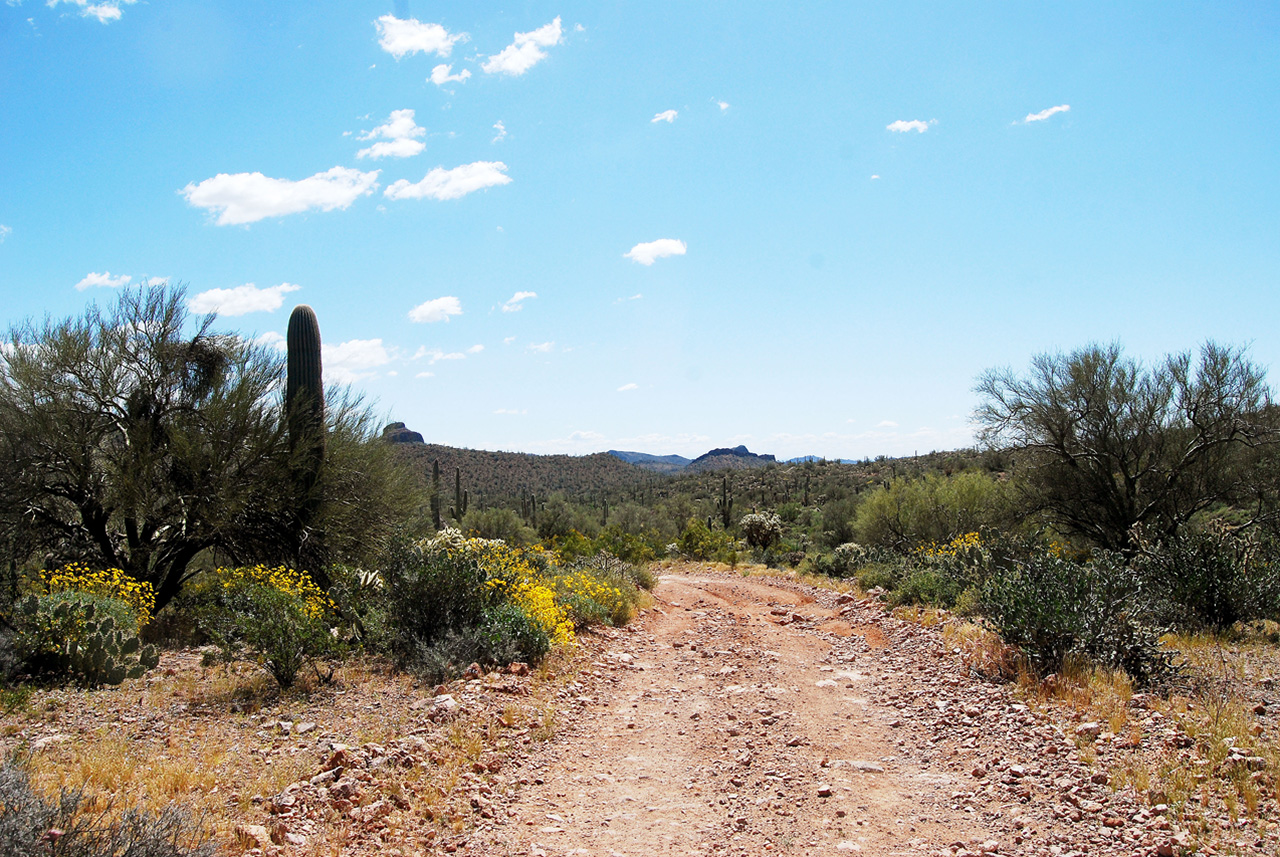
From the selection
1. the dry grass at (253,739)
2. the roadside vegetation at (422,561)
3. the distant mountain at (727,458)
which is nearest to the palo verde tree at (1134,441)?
the roadside vegetation at (422,561)

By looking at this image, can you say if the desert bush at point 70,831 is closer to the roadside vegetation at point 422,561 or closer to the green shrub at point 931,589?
the roadside vegetation at point 422,561

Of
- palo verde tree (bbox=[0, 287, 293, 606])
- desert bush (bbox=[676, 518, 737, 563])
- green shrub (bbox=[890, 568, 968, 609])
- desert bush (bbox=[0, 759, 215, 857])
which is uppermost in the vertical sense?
palo verde tree (bbox=[0, 287, 293, 606])

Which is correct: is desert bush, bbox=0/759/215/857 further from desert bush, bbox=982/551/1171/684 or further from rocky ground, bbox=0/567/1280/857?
desert bush, bbox=982/551/1171/684

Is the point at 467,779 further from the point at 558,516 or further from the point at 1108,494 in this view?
the point at 558,516

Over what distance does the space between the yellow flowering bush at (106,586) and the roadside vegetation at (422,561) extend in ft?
0.22

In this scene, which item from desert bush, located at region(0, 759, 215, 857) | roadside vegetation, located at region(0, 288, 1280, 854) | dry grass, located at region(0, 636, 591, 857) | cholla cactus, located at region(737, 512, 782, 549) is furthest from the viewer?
cholla cactus, located at region(737, 512, 782, 549)

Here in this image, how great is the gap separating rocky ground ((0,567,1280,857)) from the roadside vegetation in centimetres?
26

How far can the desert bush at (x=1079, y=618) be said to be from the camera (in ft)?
23.2

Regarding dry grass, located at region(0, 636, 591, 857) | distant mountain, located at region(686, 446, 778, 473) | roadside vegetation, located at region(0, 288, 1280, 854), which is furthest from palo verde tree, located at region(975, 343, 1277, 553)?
distant mountain, located at region(686, 446, 778, 473)

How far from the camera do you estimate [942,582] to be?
41.9 ft

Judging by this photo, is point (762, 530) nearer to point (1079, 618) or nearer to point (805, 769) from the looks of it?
point (1079, 618)

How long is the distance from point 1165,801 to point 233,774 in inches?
243

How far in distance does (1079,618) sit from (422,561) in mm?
7659

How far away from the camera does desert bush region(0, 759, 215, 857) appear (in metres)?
3.09
